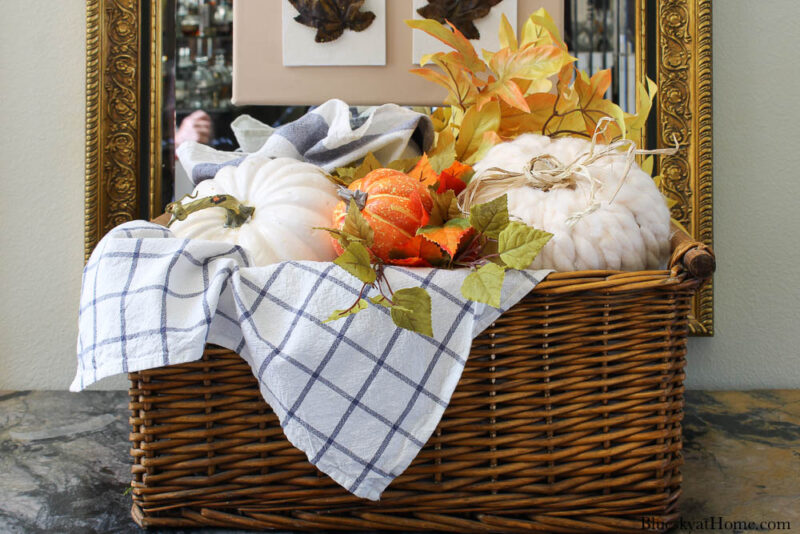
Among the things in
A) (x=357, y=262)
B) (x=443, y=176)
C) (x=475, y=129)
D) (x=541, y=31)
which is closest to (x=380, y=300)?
(x=357, y=262)

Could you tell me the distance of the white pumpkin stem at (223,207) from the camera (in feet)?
1.85

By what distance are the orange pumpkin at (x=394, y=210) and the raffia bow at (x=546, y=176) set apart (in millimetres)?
43

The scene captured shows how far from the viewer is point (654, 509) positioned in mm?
538

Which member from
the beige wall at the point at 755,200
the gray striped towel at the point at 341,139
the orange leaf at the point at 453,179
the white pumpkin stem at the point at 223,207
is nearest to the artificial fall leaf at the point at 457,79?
the gray striped towel at the point at 341,139

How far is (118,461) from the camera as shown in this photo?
70 centimetres

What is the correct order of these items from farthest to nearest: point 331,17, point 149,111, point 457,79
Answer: point 149,111
point 331,17
point 457,79

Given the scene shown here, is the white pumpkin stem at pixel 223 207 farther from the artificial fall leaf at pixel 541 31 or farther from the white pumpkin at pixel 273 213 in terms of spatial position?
the artificial fall leaf at pixel 541 31

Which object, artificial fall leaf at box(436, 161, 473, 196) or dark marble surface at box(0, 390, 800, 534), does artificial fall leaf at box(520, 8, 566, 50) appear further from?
dark marble surface at box(0, 390, 800, 534)

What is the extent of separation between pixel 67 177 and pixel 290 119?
0.37 meters

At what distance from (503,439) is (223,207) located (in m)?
0.32

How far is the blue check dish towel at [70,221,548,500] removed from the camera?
18.6 inches

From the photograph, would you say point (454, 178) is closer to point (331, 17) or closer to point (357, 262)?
point (357, 262)

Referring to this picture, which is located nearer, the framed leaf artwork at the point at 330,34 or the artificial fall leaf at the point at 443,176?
the artificial fall leaf at the point at 443,176

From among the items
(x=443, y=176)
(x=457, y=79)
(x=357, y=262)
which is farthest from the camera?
(x=457, y=79)
